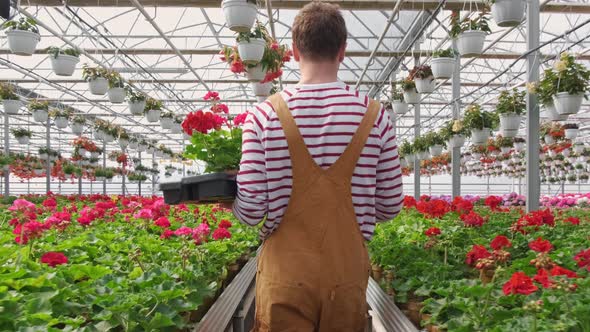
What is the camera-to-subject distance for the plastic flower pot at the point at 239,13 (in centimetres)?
469

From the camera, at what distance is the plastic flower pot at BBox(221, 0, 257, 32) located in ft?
15.4

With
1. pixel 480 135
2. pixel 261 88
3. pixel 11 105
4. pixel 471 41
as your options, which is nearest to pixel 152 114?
pixel 11 105

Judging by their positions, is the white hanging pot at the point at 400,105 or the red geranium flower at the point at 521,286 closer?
the red geranium flower at the point at 521,286

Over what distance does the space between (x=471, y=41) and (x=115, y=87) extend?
6116 millimetres

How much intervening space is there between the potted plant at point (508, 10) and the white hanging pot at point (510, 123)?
2788 millimetres

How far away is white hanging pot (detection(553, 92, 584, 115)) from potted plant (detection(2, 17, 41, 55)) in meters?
6.11

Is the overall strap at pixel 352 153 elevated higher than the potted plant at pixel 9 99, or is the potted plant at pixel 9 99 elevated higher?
the potted plant at pixel 9 99

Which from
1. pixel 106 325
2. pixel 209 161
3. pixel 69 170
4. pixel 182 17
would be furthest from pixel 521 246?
pixel 69 170

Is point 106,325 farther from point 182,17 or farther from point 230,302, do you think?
point 182,17

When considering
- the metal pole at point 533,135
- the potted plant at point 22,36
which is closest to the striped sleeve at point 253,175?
the metal pole at point 533,135

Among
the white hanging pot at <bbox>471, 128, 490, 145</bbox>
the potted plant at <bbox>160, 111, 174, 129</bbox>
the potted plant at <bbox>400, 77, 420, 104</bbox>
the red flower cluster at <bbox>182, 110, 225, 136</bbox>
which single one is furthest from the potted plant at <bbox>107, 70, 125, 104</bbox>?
the red flower cluster at <bbox>182, 110, 225, 136</bbox>

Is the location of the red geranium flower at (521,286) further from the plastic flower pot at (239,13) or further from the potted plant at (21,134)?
the potted plant at (21,134)

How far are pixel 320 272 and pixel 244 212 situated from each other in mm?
298

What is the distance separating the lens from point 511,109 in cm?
709
